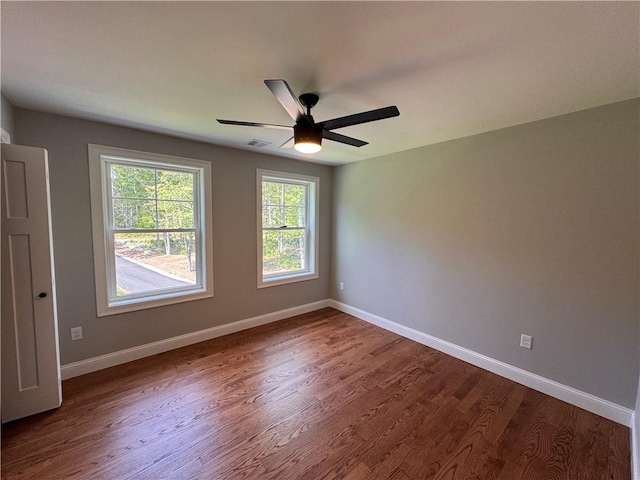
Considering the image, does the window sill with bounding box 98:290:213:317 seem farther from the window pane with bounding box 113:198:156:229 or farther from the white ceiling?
the white ceiling

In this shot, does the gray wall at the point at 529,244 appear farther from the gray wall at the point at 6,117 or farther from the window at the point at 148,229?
the gray wall at the point at 6,117

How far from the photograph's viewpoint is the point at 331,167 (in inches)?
168

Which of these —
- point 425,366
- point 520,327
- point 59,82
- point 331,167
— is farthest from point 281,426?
point 331,167

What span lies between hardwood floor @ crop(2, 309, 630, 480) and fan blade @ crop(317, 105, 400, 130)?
205 cm

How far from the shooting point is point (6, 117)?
6.30 ft

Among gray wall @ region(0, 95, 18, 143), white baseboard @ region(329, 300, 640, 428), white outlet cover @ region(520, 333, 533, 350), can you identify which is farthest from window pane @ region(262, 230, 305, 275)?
white outlet cover @ region(520, 333, 533, 350)

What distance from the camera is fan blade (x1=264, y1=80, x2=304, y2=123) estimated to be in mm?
1324

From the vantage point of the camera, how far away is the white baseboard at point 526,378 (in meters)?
2.00

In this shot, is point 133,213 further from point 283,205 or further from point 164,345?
point 283,205

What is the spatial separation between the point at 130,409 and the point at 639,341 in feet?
12.3

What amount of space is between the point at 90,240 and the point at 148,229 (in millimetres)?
474

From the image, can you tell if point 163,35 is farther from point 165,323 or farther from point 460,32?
point 165,323

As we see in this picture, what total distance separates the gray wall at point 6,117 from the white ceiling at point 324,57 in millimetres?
85

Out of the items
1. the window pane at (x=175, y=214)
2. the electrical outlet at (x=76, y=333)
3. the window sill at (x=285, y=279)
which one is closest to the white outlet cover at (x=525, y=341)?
the window sill at (x=285, y=279)
